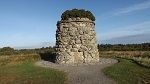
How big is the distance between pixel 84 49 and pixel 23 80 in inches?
537

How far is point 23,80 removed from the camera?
22562 millimetres

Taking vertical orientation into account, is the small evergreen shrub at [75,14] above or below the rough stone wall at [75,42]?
above

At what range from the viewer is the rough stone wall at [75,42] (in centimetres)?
3484

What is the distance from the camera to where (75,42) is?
34812 millimetres

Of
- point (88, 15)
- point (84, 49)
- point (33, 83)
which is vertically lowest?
point (33, 83)

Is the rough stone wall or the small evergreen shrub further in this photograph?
the small evergreen shrub

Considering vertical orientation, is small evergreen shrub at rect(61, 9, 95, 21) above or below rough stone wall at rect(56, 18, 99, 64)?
above

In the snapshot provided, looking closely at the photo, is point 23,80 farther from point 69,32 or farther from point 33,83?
point 69,32

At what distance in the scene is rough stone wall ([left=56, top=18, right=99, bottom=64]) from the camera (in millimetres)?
34844

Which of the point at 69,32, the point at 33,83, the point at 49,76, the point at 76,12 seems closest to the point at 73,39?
the point at 69,32

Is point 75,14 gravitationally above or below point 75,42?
above

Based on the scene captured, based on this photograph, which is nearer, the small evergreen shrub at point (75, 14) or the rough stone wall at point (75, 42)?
the rough stone wall at point (75, 42)

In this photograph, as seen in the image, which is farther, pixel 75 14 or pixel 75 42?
pixel 75 14

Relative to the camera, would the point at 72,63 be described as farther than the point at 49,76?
Yes
